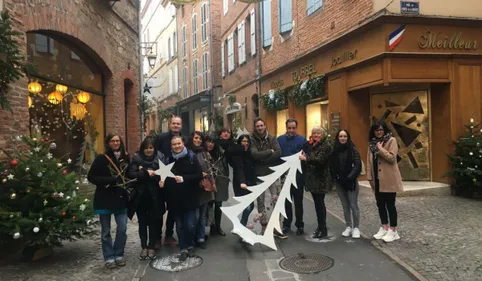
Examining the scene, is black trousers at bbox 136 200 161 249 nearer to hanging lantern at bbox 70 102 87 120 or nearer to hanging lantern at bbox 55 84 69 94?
hanging lantern at bbox 55 84 69 94

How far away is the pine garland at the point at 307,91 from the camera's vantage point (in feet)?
38.8

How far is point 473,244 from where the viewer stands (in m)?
5.40

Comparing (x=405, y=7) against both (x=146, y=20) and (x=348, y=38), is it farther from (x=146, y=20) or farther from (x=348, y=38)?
(x=146, y=20)

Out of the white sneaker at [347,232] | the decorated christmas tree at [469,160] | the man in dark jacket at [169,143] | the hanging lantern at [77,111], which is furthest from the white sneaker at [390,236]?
the hanging lantern at [77,111]

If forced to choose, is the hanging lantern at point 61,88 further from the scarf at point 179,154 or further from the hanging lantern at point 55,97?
the scarf at point 179,154

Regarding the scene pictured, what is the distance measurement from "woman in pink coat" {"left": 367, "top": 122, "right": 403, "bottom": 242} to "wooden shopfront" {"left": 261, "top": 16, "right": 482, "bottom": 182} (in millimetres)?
3570

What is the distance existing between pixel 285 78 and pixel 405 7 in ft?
20.5

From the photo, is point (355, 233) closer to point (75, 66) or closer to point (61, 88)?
point (61, 88)

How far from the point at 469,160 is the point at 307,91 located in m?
5.11

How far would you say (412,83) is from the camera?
9.41m

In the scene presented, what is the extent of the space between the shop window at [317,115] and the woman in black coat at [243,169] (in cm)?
648

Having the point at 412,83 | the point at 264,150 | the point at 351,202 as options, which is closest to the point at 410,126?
the point at 412,83

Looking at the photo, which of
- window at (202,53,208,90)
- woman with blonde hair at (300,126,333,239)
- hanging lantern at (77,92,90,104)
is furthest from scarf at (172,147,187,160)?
window at (202,53,208,90)

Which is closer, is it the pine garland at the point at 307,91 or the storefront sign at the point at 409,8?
the storefront sign at the point at 409,8
